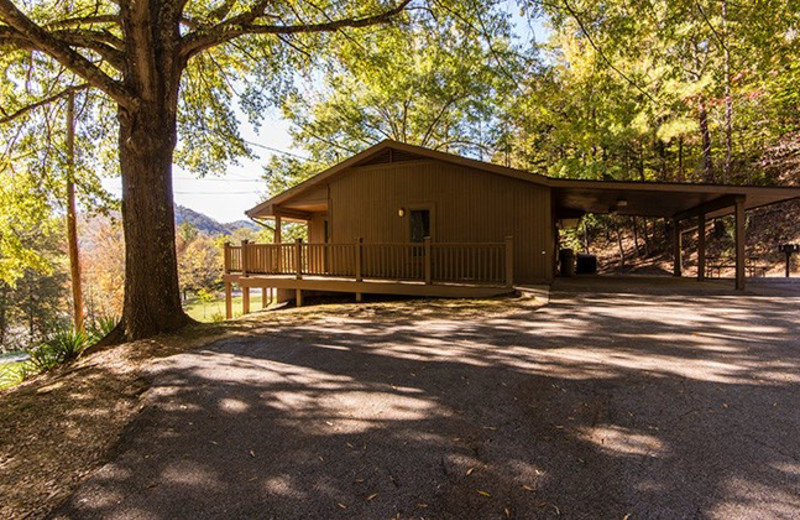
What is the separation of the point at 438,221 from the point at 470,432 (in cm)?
865

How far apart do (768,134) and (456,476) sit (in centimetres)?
1986

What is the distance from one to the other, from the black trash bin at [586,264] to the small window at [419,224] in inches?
311

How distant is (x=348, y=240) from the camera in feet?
39.3

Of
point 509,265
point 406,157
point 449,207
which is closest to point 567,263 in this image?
point 449,207

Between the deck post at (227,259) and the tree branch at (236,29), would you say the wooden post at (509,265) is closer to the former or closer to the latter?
the tree branch at (236,29)

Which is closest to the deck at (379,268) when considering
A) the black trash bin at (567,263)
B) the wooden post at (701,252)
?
the black trash bin at (567,263)

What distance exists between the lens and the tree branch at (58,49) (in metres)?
4.42

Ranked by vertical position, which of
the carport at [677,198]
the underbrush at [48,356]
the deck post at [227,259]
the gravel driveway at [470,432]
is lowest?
the underbrush at [48,356]

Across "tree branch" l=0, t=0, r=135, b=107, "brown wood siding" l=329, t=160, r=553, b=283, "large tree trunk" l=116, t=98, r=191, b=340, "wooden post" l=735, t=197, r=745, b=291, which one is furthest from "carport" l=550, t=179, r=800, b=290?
"tree branch" l=0, t=0, r=135, b=107

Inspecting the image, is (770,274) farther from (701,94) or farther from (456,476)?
(456,476)

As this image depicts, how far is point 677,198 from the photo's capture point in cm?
998

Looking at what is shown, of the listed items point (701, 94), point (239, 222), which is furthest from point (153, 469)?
point (239, 222)

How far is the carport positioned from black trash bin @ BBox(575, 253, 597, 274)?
2556 millimetres

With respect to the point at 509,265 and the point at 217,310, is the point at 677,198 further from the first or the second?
the point at 217,310
